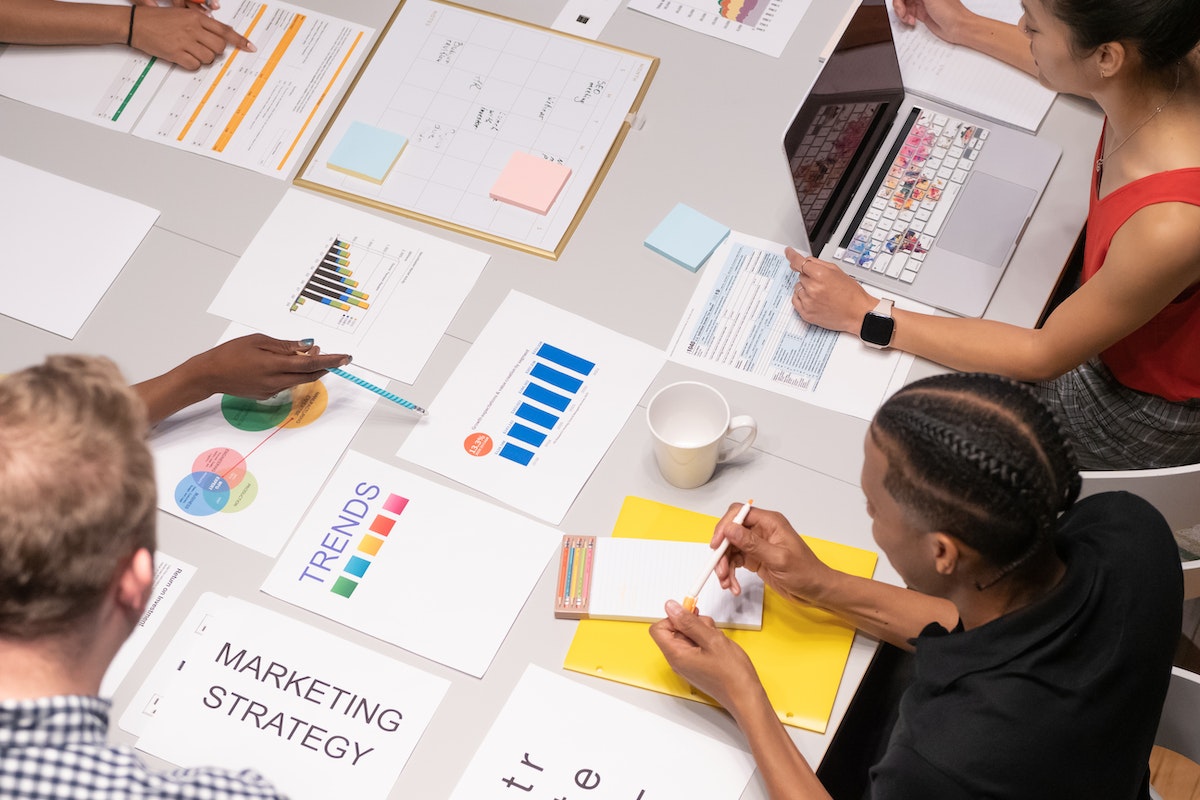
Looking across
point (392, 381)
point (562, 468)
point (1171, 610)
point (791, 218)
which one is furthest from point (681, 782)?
point (791, 218)

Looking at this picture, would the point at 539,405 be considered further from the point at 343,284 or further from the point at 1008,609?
the point at 1008,609

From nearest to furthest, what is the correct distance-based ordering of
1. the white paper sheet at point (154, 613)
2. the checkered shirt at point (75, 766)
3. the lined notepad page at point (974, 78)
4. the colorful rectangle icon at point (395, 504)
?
the checkered shirt at point (75, 766), the white paper sheet at point (154, 613), the colorful rectangle icon at point (395, 504), the lined notepad page at point (974, 78)

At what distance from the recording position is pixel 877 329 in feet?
5.00

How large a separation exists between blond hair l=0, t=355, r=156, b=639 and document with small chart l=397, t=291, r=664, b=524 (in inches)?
23.9

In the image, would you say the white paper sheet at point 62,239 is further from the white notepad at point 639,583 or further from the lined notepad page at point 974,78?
the lined notepad page at point 974,78

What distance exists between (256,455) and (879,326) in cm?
88

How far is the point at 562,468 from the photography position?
1.46 metres

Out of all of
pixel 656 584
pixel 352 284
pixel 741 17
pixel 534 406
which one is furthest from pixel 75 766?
pixel 741 17

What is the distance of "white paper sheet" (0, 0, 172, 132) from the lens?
6.07 feet

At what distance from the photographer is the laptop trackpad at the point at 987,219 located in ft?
5.28

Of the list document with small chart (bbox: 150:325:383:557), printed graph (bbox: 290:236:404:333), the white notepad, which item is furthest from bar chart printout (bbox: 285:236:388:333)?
the white notepad

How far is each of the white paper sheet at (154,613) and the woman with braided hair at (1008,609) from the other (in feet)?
2.43

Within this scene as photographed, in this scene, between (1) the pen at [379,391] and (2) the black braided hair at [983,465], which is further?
(1) the pen at [379,391]

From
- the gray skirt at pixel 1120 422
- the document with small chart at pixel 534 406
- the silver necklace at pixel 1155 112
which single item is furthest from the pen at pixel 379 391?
the silver necklace at pixel 1155 112
